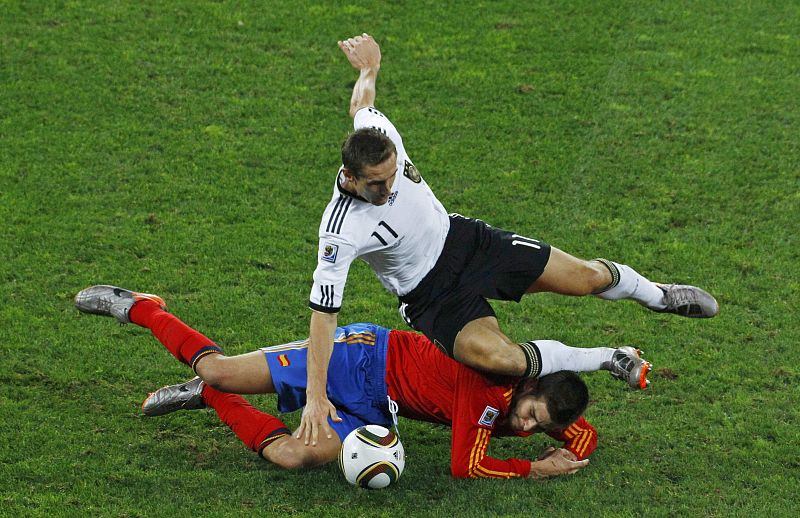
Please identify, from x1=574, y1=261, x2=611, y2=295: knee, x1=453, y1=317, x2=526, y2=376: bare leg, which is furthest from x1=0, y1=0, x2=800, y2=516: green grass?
x1=574, y1=261, x2=611, y2=295: knee

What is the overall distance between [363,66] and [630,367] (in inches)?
101

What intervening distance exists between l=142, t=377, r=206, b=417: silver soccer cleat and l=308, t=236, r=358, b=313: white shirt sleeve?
123 centimetres

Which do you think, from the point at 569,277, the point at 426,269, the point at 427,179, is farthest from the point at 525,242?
the point at 427,179

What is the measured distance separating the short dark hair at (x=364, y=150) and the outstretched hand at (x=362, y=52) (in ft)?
3.98

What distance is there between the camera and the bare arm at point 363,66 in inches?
273

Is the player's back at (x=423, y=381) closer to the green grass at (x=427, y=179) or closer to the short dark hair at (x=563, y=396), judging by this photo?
the green grass at (x=427, y=179)

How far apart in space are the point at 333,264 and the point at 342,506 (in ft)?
4.38

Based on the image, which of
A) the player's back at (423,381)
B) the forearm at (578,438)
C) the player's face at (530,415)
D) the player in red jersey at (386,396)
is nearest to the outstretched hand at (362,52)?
the player in red jersey at (386,396)

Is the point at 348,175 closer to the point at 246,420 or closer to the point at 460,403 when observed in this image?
the point at 460,403

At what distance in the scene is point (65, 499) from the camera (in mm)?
5898

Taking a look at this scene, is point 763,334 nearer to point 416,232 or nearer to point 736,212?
point 736,212

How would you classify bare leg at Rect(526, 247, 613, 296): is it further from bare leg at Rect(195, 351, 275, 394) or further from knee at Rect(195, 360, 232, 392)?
knee at Rect(195, 360, 232, 392)

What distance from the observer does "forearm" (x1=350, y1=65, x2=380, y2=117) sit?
6.92m

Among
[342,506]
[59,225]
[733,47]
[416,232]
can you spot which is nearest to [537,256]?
[416,232]
